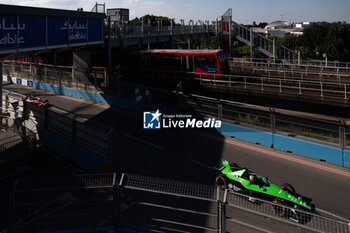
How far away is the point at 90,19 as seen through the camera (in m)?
24.8

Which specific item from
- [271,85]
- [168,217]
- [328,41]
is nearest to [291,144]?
[168,217]

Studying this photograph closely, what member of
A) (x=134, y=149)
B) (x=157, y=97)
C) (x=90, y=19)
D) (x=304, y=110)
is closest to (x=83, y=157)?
(x=134, y=149)

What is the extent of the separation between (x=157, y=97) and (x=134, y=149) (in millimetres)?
5957

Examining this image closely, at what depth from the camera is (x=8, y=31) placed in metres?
16.0

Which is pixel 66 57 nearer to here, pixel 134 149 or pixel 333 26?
pixel 134 149

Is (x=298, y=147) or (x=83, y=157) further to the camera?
(x=298, y=147)

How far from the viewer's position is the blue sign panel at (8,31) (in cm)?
1566

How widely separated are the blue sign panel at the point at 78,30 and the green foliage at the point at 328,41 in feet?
161

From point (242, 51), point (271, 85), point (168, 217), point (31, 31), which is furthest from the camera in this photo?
point (242, 51)

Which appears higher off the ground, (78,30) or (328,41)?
(328,41)

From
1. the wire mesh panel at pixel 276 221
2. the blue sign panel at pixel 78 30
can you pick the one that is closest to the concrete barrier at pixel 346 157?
the wire mesh panel at pixel 276 221

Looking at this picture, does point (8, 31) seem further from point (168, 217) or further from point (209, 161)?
point (168, 217)

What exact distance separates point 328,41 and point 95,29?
5067 cm

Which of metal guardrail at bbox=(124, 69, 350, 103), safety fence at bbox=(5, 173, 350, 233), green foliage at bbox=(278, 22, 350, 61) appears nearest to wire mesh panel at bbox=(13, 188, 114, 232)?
safety fence at bbox=(5, 173, 350, 233)
